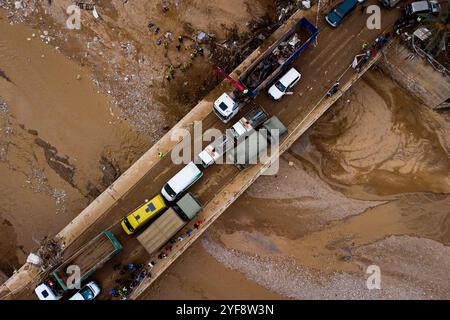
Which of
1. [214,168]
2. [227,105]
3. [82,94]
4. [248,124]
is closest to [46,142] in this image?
[82,94]

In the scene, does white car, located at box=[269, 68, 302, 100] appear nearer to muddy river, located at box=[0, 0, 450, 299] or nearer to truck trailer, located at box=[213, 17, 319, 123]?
truck trailer, located at box=[213, 17, 319, 123]

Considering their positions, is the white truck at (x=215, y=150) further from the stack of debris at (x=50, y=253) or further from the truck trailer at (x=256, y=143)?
the stack of debris at (x=50, y=253)

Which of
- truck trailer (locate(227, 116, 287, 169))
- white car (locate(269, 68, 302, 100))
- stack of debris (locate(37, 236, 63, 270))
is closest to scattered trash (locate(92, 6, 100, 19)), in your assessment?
white car (locate(269, 68, 302, 100))

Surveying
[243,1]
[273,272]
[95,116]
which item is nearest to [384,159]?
[273,272]

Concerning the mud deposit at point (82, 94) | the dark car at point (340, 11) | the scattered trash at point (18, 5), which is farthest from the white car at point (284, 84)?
the scattered trash at point (18, 5)

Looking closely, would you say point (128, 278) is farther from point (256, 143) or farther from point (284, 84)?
point (284, 84)

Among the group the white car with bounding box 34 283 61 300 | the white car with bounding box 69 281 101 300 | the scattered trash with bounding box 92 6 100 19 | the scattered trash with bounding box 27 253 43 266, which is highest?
the scattered trash with bounding box 92 6 100 19
